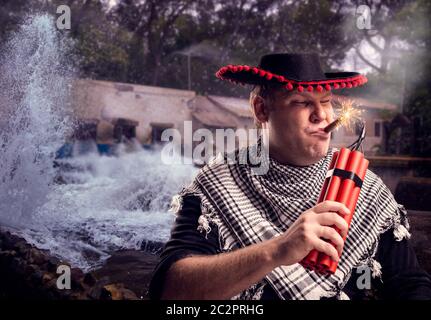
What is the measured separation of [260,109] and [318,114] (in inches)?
15.5

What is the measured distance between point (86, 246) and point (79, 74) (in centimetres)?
1937

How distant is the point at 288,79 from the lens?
215cm

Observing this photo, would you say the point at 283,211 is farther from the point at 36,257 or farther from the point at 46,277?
the point at 36,257

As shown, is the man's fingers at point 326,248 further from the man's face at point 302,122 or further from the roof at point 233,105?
the roof at point 233,105

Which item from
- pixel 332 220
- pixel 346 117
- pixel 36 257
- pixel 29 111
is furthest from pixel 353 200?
pixel 29 111

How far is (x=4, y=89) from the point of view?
1747 cm

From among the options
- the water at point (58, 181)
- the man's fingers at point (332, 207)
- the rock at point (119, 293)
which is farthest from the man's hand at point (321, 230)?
the water at point (58, 181)

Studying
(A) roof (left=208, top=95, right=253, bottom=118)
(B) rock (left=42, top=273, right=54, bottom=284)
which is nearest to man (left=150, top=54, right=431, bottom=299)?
(B) rock (left=42, top=273, right=54, bottom=284)

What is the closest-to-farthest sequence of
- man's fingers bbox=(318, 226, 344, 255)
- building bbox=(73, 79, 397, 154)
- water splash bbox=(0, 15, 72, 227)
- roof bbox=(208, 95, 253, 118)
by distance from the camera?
man's fingers bbox=(318, 226, 344, 255)
water splash bbox=(0, 15, 72, 227)
building bbox=(73, 79, 397, 154)
roof bbox=(208, 95, 253, 118)

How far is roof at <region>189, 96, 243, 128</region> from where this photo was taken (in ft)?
90.7

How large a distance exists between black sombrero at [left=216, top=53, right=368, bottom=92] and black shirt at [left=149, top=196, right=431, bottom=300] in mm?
703

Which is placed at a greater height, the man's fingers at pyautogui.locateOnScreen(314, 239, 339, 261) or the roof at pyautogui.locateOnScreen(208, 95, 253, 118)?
the roof at pyautogui.locateOnScreen(208, 95, 253, 118)

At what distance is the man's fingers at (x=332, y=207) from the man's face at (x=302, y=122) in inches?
24.5

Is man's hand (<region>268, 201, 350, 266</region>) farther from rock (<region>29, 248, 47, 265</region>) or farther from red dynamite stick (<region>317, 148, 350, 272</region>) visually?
rock (<region>29, 248, 47, 265</region>)
